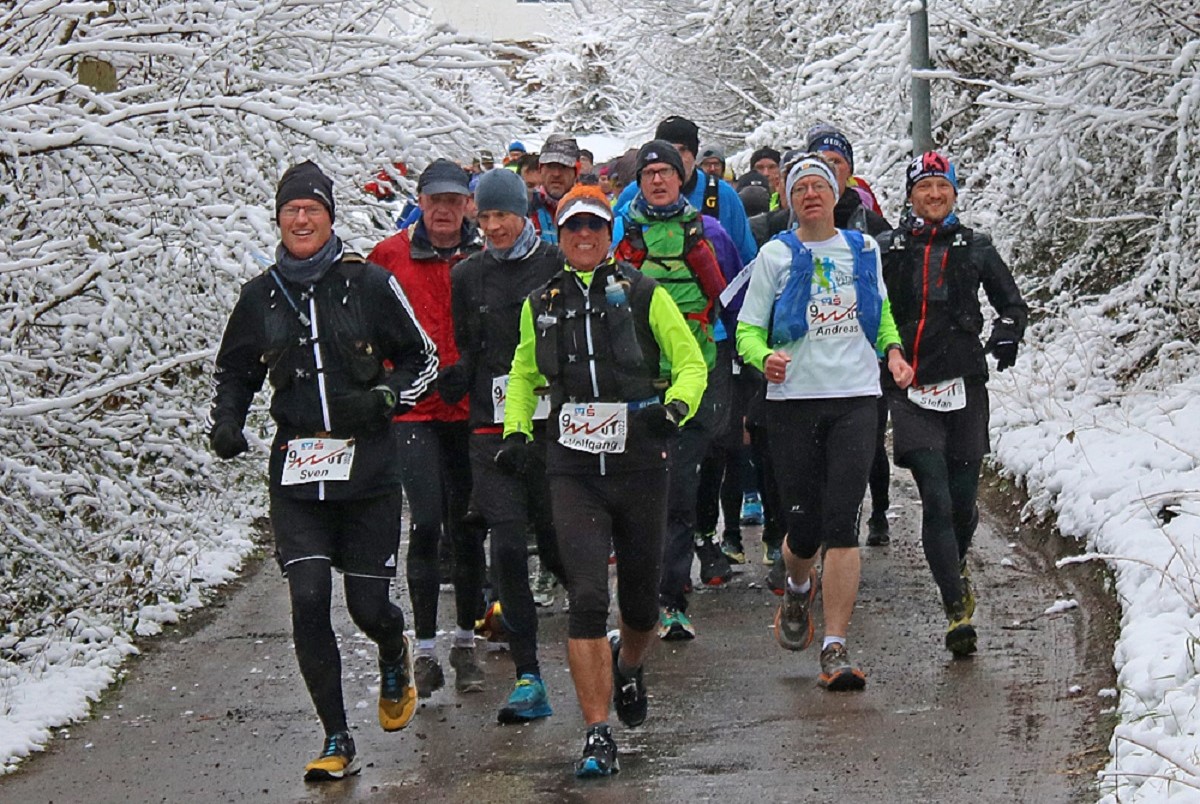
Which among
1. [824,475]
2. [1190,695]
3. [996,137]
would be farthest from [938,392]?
[996,137]

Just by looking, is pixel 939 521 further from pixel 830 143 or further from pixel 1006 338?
pixel 830 143

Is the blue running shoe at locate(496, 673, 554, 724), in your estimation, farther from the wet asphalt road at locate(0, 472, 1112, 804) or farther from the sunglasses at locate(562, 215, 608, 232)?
the sunglasses at locate(562, 215, 608, 232)

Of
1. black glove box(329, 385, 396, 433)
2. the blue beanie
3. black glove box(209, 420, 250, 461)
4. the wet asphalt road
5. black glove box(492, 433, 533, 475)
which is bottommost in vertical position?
the wet asphalt road

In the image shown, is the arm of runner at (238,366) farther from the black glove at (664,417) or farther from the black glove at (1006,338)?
the black glove at (1006,338)

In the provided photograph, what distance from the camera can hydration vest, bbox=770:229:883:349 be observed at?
7.48m

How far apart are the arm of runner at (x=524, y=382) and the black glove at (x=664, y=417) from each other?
56 cm

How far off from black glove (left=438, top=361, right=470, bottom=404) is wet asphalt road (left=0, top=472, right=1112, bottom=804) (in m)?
1.23

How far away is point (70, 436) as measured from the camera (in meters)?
9.08

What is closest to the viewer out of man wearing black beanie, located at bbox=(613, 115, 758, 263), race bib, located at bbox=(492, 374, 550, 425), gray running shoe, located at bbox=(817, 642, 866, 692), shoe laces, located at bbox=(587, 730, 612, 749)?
shoe laces, located at bbox=(587, 730, 612, 749)

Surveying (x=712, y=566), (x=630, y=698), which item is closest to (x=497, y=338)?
(x=630, y=698)

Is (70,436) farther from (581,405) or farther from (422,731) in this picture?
(581,405)

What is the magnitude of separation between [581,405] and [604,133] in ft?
141

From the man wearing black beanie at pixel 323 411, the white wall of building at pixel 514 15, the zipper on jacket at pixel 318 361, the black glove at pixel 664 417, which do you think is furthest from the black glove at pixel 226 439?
the white wall of building at pixel 514 15

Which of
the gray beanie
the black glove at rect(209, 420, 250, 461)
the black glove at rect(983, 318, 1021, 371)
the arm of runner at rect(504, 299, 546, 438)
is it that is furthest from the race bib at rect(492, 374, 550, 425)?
the black glove at rect(983, 318, 1021, 371)
